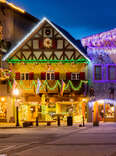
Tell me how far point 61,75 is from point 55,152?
89.2ft

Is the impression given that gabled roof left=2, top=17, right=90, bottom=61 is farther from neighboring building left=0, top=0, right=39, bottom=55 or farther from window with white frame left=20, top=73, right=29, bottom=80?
window with white frame left=20, top=73, right=29, bottom=80

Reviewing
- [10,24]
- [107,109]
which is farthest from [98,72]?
[10,24]

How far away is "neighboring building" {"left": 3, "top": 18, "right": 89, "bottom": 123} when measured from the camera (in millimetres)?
42062

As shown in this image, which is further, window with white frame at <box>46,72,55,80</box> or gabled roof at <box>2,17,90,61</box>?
window with white frame at <box>46,72,55,80</box>

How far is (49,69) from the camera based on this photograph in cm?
4294

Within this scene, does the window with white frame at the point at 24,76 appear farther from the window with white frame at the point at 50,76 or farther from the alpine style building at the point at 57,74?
the window with white frame at the point at 50,76

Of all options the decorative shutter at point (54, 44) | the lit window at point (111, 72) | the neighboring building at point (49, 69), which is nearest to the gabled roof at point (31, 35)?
the neighboring building at point (49, 69)

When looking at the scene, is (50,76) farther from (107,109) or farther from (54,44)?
(107,109)

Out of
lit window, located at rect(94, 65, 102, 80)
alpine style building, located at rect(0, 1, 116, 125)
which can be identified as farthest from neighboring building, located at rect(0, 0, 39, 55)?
lit window, located at rect(94, 65, 102, 80)

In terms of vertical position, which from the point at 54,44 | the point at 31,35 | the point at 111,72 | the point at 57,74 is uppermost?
the point at 31,35

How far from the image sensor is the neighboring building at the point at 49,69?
4206 cm

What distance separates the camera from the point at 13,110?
43406mm

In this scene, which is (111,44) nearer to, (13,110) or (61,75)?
(61,75)

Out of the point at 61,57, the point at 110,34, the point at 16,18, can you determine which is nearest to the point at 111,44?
the point at 110,34
